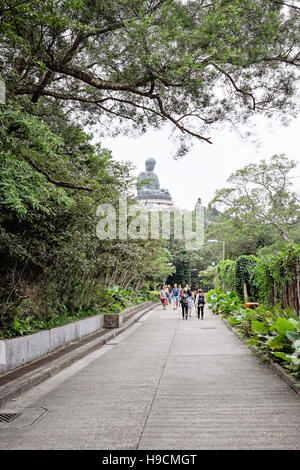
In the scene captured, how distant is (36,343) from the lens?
363 inches

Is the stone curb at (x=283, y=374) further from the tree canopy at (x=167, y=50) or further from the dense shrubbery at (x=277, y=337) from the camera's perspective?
the tree canopy at (x=167, y=50)

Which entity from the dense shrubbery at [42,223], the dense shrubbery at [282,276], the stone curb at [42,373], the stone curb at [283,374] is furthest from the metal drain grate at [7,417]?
the dense shrubbery at [282,276]

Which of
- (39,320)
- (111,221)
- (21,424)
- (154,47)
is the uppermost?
(154,47)

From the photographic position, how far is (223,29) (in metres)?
8.27

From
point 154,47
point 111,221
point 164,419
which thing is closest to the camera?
point 164,419

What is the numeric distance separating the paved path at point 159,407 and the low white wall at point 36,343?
85cm

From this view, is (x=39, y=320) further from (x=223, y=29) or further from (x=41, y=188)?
(x=223, y=29)

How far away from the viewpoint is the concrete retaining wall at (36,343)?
7.77 m

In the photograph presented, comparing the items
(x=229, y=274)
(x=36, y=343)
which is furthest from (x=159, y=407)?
(x=229, y=274)

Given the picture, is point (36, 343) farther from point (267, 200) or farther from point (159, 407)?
point (267, 200)

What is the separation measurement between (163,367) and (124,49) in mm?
6568

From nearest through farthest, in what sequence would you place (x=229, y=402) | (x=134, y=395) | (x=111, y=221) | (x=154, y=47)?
(x=229, y=402), (x=134, y=395), (x=154, y=47), (x=111, y=221)

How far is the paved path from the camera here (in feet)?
14.4

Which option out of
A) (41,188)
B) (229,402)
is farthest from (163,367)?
(41,188)
